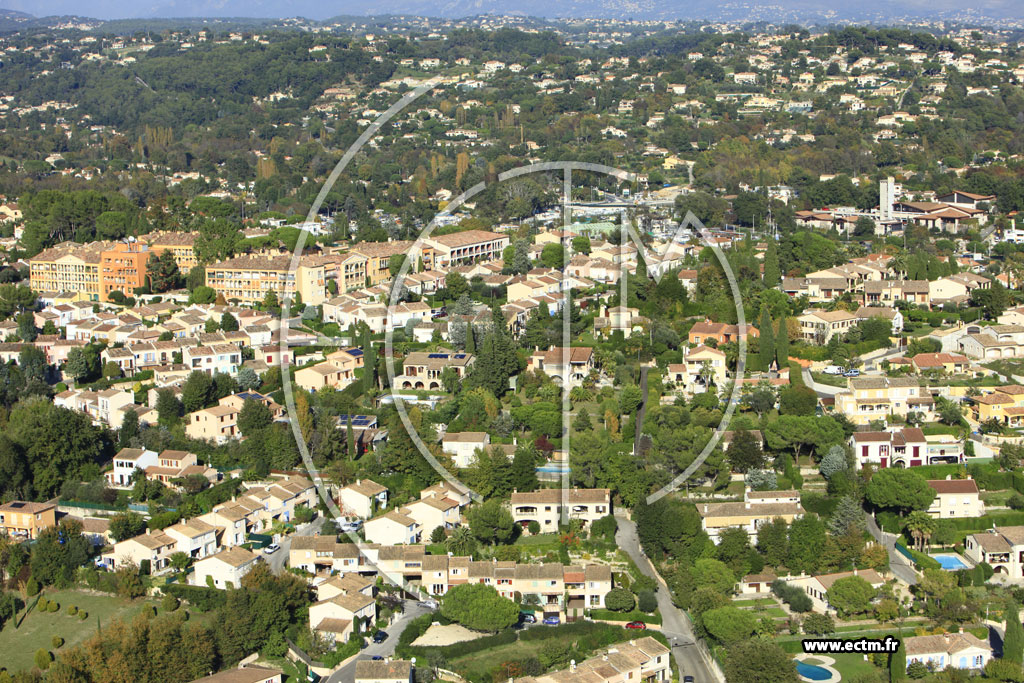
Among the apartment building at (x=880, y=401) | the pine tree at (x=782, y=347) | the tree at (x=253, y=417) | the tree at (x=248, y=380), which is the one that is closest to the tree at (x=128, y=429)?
the tree at (x=253, y=417)

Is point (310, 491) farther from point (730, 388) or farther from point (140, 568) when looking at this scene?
point (730, 388)

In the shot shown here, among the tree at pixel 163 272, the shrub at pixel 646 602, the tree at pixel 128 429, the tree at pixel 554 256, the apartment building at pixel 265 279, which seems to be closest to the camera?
the shrub at pixel 646 602

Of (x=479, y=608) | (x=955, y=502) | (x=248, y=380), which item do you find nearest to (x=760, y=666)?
(x=479, y=608)

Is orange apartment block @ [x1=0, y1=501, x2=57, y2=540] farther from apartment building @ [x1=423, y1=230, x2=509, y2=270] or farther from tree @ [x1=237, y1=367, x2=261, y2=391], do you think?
apartment building @ [x1=423, y1=230, x2=509, y2=270]

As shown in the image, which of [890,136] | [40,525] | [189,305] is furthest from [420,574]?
[890,136]

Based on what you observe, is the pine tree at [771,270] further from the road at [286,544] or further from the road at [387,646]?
the road at [387,646]

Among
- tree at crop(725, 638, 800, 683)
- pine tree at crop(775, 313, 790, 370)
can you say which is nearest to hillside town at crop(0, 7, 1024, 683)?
tree at crop(725, 638, 800, 683)

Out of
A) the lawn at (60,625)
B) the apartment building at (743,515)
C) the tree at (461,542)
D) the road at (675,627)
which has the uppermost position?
the apartment building at (743,515)
